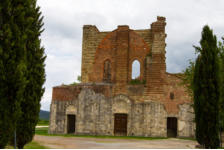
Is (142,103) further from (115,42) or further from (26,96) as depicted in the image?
(26,96)

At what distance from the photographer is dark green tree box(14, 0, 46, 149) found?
1154 cm

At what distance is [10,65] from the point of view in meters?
9.84

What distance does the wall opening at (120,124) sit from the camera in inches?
974

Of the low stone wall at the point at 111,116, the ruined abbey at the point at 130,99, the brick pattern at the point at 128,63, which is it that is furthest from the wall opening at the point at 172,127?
the brick pattern at the point at 128,63

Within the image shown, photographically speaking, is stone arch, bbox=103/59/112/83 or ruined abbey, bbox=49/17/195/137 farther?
stone arch, bbox=103/59/112/83

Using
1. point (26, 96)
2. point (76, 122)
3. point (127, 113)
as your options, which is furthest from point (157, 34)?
point (26, 96)

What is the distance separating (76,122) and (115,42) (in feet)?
28.7

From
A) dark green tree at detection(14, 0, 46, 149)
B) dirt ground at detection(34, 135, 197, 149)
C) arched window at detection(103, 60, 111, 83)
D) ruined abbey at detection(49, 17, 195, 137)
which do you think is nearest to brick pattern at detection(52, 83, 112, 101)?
ruined abbey at detection(49, 17, 195, 137)

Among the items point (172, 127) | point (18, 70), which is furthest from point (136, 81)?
point (18, 70)

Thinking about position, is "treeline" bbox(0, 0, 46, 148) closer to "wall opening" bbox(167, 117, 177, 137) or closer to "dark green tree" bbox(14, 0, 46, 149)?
"dark green tree" bbox(14, 0, 46, 149)

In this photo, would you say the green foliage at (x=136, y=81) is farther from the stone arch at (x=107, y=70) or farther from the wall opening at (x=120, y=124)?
the stone arch at (x=107, y=70)

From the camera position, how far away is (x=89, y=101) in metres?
25.2

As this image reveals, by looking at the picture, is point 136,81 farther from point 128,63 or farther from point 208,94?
point 208,94

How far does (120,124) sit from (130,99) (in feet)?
7.99
